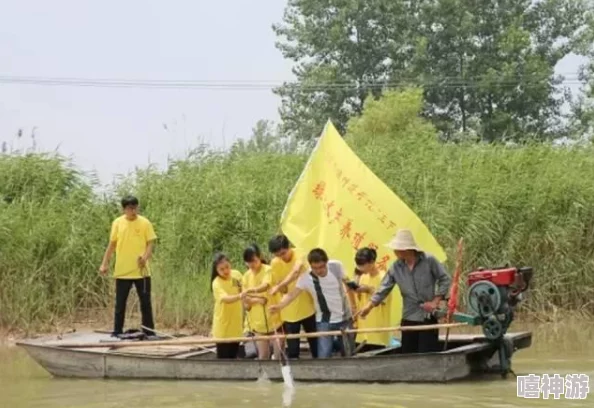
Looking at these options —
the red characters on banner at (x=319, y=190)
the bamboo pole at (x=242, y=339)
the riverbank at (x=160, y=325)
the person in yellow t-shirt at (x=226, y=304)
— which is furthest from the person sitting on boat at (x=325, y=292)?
the riverbank at (x=160, y=325)

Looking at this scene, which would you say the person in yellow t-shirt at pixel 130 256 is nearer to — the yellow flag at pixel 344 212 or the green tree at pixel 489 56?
the yellow flag at pixel 344 212

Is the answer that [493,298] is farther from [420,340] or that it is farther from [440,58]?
[440,58]

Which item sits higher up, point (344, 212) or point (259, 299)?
point (344, 212)

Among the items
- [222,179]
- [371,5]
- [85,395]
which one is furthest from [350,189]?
[371,5]

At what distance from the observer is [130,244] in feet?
43.1

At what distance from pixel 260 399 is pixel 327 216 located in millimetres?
2603

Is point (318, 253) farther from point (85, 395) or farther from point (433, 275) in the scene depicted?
point (85, 395)

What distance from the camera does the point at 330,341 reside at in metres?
11.2

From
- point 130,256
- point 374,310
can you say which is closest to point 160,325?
point 130,256

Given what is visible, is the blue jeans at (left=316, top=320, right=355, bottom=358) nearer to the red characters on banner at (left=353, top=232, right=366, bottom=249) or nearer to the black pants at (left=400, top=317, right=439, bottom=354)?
the black pants at (left=400, top=317, right=439, bottom=354)

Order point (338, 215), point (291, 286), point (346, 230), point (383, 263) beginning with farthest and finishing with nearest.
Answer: point (338, 215), point (346, 230), point (383, 263), point (291, 286)

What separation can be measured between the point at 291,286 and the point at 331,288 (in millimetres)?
424

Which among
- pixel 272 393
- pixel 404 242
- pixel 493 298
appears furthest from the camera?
pixel 272 393

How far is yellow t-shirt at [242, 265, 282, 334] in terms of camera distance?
11148 millimetres
